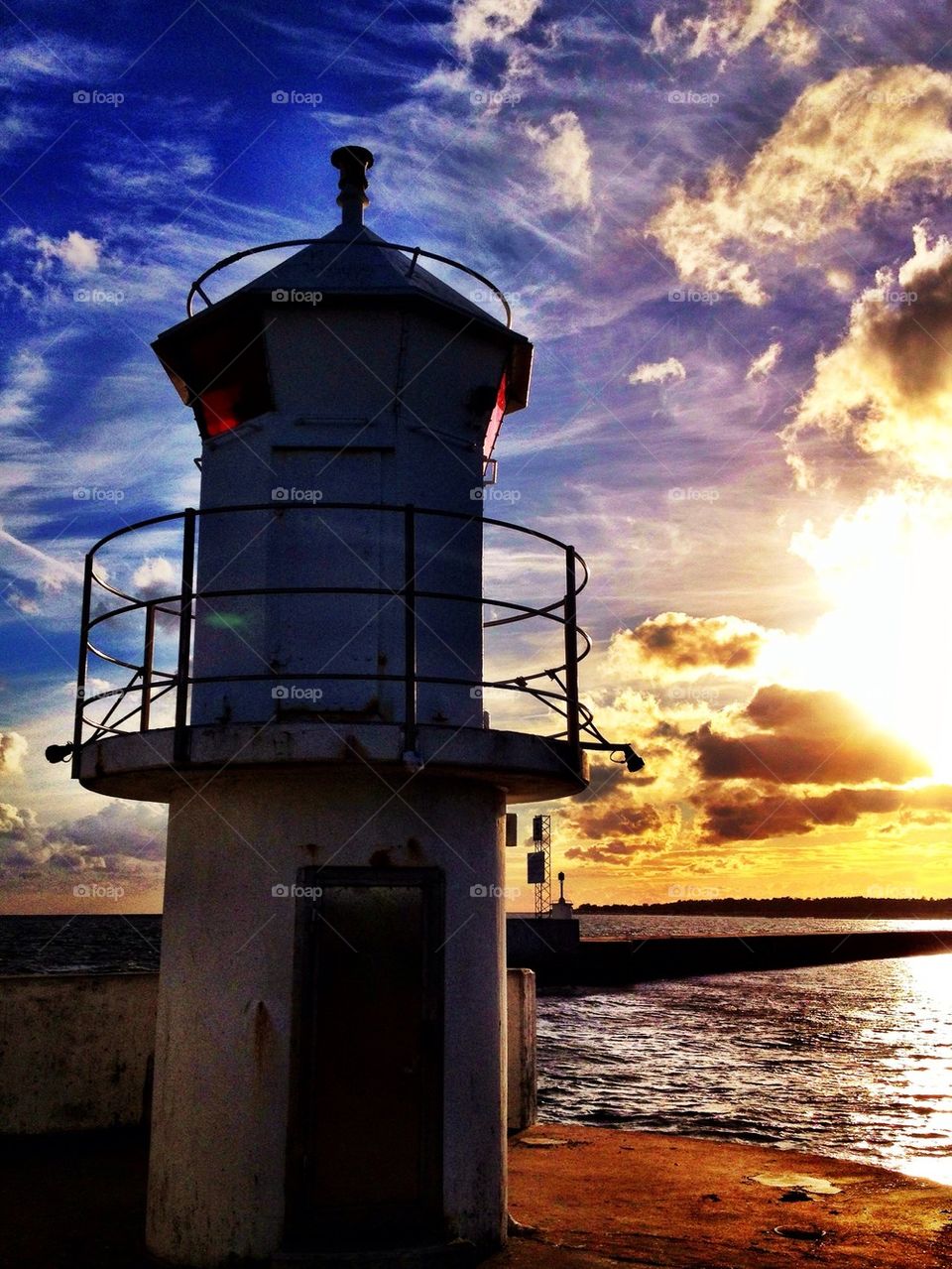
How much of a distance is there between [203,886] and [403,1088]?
1602mm

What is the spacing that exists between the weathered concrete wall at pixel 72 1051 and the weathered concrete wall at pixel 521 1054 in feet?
11.6

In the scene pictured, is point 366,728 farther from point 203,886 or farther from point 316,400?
point 316,400

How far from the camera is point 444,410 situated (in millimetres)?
6531

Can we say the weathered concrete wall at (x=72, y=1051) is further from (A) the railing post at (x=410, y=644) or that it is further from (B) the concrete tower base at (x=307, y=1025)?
(A) the railing post at (x=410, y=644)

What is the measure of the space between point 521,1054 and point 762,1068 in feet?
50.2

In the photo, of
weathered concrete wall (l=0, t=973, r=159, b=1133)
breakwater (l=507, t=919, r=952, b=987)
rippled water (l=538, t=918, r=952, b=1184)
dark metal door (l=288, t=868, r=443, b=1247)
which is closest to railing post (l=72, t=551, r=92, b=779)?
dark metal door (l=288, t=868, r=443, b=1247)

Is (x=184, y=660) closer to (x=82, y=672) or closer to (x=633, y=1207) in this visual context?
(x=82, y=672)

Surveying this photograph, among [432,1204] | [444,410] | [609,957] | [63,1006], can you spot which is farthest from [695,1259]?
[609,957]

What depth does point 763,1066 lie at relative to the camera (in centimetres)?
2436

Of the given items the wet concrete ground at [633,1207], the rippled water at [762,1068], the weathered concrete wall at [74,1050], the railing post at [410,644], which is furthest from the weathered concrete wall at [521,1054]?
the railing post at [410,644]

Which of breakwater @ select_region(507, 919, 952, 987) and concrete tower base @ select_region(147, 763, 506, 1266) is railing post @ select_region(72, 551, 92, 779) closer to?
concrete tower base @ select_region(147, 763, 506, 1266)

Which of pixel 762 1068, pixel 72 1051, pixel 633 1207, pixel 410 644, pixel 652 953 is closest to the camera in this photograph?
pixel 410 644

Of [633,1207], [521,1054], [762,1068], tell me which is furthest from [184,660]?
[762,1068]

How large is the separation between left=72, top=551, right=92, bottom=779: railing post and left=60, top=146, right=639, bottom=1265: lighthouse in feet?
0.08
